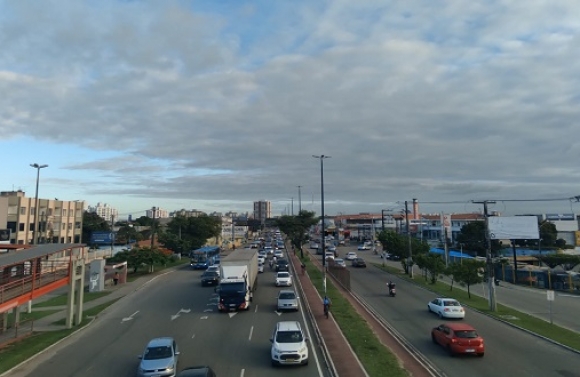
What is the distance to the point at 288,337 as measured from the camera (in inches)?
735

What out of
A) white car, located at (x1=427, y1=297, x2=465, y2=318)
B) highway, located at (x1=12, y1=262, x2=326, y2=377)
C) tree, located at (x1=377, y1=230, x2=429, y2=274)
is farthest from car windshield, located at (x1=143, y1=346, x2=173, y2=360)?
tree, located at (x1=377, y1=230, x2=429, y2=274)

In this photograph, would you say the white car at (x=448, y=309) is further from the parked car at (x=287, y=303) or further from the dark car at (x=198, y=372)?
the dark car at (x=198, y=372)

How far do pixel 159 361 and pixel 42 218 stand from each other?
62.3 metres

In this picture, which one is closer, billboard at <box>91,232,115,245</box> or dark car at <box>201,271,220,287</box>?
dark car at <box>201,271,220,287</box>

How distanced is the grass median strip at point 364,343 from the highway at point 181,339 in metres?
1.93

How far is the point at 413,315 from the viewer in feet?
96.0

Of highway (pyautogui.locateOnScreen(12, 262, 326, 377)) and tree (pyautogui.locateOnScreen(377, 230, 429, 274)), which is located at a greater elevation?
tree (pyautogui.locateOnScreen(377, 230, 429, 274))

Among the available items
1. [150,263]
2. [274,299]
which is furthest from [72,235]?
[274,299]

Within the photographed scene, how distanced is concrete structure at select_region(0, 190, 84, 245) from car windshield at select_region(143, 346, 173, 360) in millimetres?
49853

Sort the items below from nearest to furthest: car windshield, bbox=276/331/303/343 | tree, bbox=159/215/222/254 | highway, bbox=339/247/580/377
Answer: highway, bbox=339/247/580/377, car windshield, bbox=276/331/303/343, tree, bbox=159/215/222/254

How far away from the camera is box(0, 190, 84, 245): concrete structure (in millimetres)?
65938

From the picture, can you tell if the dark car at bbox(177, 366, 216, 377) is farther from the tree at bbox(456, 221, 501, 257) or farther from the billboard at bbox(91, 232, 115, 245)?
the tree at bbox(456, 221, 501, 257)

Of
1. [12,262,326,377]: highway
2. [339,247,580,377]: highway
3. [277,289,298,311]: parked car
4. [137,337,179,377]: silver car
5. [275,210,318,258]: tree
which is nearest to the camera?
[137,337,179,377]: silver car

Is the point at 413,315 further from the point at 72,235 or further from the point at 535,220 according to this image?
the point at 72,235
